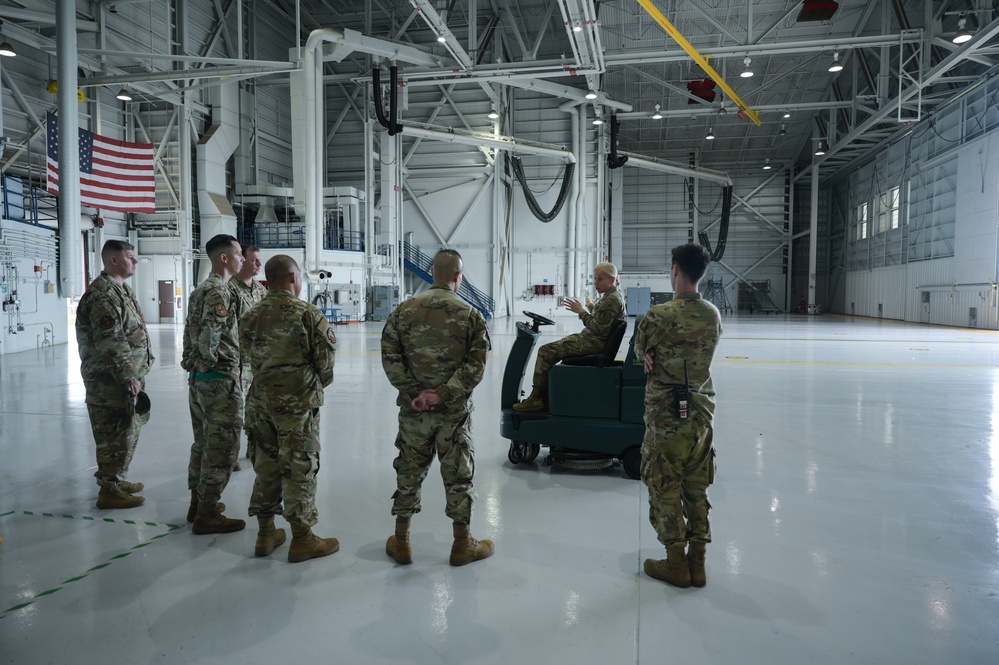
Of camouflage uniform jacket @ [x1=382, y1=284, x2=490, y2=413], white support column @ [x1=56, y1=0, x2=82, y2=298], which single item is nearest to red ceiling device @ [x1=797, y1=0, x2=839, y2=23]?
white support column @ [x1=56, y1=0, x2=82, y2=298]

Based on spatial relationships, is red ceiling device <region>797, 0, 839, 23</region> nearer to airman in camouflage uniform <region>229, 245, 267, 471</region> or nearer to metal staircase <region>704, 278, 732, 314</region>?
airman in camouflage uniform <region>229, 245, 267, 471</region>

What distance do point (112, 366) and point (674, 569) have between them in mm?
3833

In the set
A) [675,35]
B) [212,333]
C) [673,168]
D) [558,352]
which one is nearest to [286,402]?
[212,333]

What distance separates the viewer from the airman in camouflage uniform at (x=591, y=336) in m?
5.10

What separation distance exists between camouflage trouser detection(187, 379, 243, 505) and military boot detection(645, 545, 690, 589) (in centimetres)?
270

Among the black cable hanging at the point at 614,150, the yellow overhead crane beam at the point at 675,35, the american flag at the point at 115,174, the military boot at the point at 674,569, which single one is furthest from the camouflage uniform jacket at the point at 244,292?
the black cable hanging at the point at 614,150

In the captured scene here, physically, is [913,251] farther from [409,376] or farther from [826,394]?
[409,376]

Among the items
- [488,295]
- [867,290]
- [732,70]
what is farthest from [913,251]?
[488,295]

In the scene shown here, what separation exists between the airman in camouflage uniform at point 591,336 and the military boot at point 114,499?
2.98 m

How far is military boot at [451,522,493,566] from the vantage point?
3373mm

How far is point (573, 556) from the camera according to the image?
3.51 m

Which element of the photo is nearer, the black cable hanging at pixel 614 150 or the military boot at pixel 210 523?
the military boot at pixel 210 523

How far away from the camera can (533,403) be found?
5.27 meters

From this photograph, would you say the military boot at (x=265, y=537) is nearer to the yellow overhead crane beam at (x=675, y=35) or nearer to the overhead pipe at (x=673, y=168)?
the yellow overhead crane beam at (x=675, y=35)
